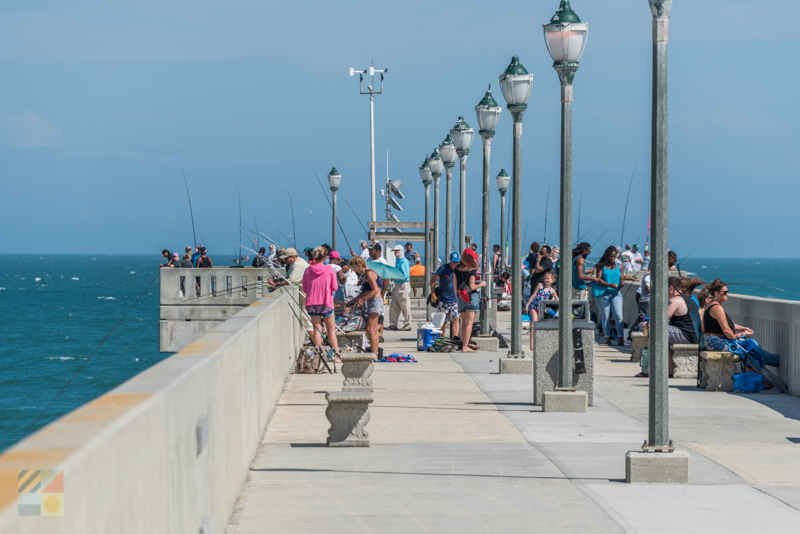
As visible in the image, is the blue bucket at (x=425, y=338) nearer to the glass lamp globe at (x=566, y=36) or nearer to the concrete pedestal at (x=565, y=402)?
the concrete pedestal at (x=565, y=402)

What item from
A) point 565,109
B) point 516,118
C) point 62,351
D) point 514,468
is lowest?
point 62,351

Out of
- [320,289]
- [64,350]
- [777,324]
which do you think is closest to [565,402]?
[777,324]

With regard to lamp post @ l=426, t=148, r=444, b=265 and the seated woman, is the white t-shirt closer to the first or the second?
lamp post @ l=426, t=148, r=444, b=265

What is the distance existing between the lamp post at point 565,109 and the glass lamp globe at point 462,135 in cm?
1001

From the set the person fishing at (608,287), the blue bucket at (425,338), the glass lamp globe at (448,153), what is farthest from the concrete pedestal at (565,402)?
the glass lamp globe at (448,153)

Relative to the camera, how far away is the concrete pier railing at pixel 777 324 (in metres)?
13.0

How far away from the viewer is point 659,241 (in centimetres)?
773

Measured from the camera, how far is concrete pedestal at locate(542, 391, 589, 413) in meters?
11.2

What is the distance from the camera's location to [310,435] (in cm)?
962

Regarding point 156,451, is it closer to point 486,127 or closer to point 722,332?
point 722,332

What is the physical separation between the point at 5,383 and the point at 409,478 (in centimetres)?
3905

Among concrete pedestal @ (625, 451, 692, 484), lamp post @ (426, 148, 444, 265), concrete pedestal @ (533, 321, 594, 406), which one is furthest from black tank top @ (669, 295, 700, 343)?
lamp post @ (426, 148, 444, 265)

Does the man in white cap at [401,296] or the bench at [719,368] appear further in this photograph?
the man in white cap at [401,296]

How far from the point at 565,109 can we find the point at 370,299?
19.8 ft
